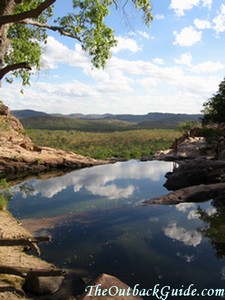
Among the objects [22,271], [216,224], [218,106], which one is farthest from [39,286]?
[218,106]

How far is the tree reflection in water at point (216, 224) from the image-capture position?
17.5 m

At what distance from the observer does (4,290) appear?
9.96m

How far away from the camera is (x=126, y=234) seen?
19453mm

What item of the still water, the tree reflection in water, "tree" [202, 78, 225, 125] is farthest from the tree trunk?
"tree" [202, 78, 225, 125]

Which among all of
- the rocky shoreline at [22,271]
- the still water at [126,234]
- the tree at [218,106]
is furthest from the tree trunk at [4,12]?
the tree at [218,106]

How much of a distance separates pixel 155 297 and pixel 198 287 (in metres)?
1.87

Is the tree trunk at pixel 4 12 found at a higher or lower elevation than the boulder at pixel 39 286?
higher

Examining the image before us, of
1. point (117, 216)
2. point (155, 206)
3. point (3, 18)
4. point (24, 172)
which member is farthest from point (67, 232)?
point (24, 172)

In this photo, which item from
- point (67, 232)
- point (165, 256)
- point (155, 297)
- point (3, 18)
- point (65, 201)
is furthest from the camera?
point (65, 201)

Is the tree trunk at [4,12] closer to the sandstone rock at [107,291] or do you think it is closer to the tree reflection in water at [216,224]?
the sandstone rock at [107,291]

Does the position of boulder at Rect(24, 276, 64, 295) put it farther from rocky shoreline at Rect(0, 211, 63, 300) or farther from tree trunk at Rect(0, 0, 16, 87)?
tree trunk at Rect(0, 0, 16, 87)

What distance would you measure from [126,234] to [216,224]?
19.9ft

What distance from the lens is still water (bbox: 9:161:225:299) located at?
14.2 m

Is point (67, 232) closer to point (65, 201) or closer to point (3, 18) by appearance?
point (65, 201)
